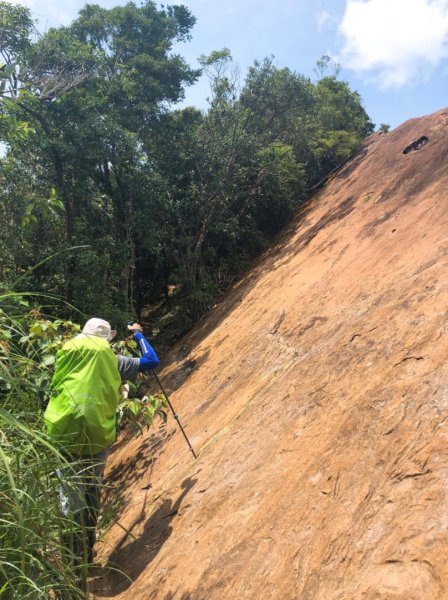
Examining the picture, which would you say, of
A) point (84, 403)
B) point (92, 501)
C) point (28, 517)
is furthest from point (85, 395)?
point (28, 517)

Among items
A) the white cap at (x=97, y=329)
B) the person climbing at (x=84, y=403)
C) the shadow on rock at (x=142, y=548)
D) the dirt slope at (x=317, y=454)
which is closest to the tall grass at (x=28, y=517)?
the person climbing at (x=84, y=403)

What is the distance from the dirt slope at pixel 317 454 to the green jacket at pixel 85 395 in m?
1.03

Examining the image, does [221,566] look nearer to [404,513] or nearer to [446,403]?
[404,513]

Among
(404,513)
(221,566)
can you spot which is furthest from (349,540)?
(221,566)

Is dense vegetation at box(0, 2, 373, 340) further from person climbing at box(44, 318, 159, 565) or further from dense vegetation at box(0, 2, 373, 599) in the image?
person climbing at box(44, 318, 159, 565)

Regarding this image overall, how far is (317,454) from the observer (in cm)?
336

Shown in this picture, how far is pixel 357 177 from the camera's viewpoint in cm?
1306

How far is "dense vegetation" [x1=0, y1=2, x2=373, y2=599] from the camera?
31.0 ft

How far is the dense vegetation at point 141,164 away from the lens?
31.0 ft

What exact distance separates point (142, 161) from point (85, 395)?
9.59 m

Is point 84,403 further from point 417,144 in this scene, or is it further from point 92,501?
point 417,144

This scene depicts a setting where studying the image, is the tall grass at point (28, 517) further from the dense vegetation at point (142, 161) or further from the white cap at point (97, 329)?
the dense vegetation at point (142, 161)

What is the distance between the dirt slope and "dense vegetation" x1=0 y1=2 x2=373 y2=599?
2853 millimetres

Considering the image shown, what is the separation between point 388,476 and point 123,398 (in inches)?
88.1
